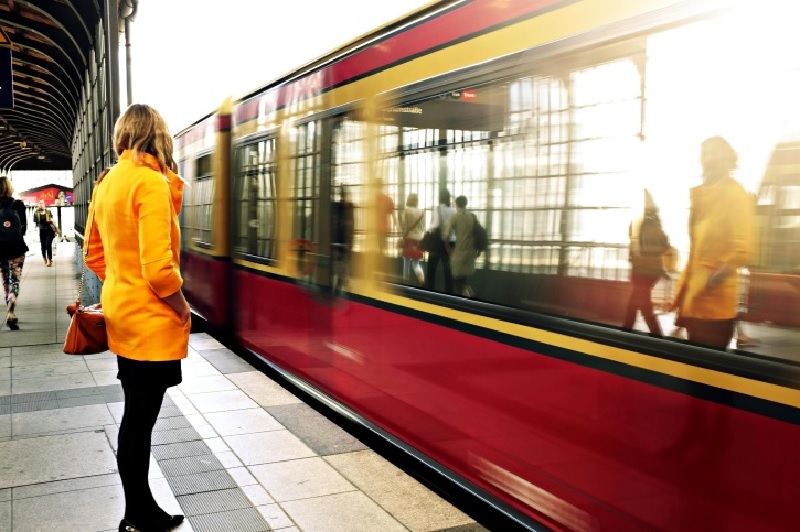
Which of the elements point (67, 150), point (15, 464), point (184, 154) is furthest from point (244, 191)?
point (67, 150)

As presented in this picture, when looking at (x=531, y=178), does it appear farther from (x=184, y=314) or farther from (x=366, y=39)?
(x=366, y=39)

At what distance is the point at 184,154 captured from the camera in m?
10.9

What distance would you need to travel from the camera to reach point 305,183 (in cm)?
636

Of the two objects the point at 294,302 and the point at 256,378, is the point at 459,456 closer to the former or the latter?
the point at 294,302

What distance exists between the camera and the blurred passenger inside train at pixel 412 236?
14.9ft

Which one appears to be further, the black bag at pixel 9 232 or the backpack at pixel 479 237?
the black bag at pixel 9 232

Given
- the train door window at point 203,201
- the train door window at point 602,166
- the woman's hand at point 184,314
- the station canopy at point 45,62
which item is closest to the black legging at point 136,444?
the woman's hand at point 184,314

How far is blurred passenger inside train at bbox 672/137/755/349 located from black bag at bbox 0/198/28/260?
8900 mm

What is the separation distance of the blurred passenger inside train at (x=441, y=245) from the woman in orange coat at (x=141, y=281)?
4.35ft

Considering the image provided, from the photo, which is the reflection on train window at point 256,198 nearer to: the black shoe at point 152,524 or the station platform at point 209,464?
the station platform at point 209,464

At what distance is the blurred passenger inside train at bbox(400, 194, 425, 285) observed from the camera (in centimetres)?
453

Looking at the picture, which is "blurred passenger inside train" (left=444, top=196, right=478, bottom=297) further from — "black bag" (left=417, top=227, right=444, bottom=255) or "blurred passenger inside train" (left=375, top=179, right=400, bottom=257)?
"blurred passenger inside train" (left=375, top=179, right=400, bottom=257)

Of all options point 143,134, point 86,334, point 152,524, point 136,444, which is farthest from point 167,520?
point 143,134

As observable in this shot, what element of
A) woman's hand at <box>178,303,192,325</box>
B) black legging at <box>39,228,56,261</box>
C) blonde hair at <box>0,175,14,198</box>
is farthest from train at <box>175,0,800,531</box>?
black legging at <box>39,228,56,261</box>
